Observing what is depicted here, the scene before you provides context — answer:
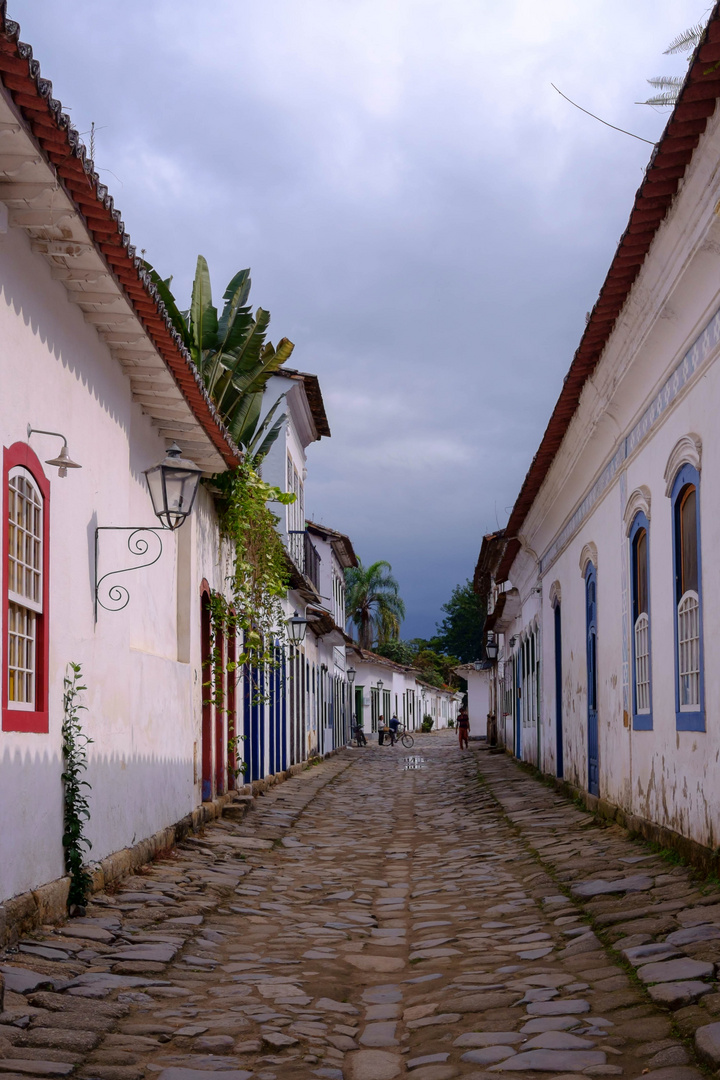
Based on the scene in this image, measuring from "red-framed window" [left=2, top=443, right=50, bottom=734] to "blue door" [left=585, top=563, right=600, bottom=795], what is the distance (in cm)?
767

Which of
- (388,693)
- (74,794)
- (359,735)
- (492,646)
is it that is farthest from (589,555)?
(388,693)

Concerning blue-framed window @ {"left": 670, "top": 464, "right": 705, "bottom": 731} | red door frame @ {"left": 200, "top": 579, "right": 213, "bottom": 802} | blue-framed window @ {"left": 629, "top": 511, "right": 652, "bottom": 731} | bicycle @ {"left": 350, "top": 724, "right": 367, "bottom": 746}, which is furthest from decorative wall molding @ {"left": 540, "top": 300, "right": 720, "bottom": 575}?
bicycle @ {"left": 350, "top": 724, "right": 367, "bottom": 746}

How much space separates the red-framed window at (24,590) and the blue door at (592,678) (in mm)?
7670

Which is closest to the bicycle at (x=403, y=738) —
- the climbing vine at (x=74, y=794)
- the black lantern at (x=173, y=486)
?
the black lantern at (x=173, y=486)

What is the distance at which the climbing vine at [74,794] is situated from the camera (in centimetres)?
700

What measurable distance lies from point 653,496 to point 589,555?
3897mm

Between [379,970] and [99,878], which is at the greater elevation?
[99,878]

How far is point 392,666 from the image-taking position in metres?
52.2

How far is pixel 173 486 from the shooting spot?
8992mm

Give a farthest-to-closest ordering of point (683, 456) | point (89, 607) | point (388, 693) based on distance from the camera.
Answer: point (388, 693)
point (683, 456)
point (89, 607)

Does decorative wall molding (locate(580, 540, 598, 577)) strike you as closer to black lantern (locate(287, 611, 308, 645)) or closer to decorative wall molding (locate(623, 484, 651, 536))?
decorative wall molding (locate(623, 484, 651, 536))

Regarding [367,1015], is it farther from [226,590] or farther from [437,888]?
[226,590]

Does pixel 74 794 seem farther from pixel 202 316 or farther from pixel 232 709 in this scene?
pixel 202 316

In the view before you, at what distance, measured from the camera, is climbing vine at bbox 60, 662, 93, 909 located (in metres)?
7.00
